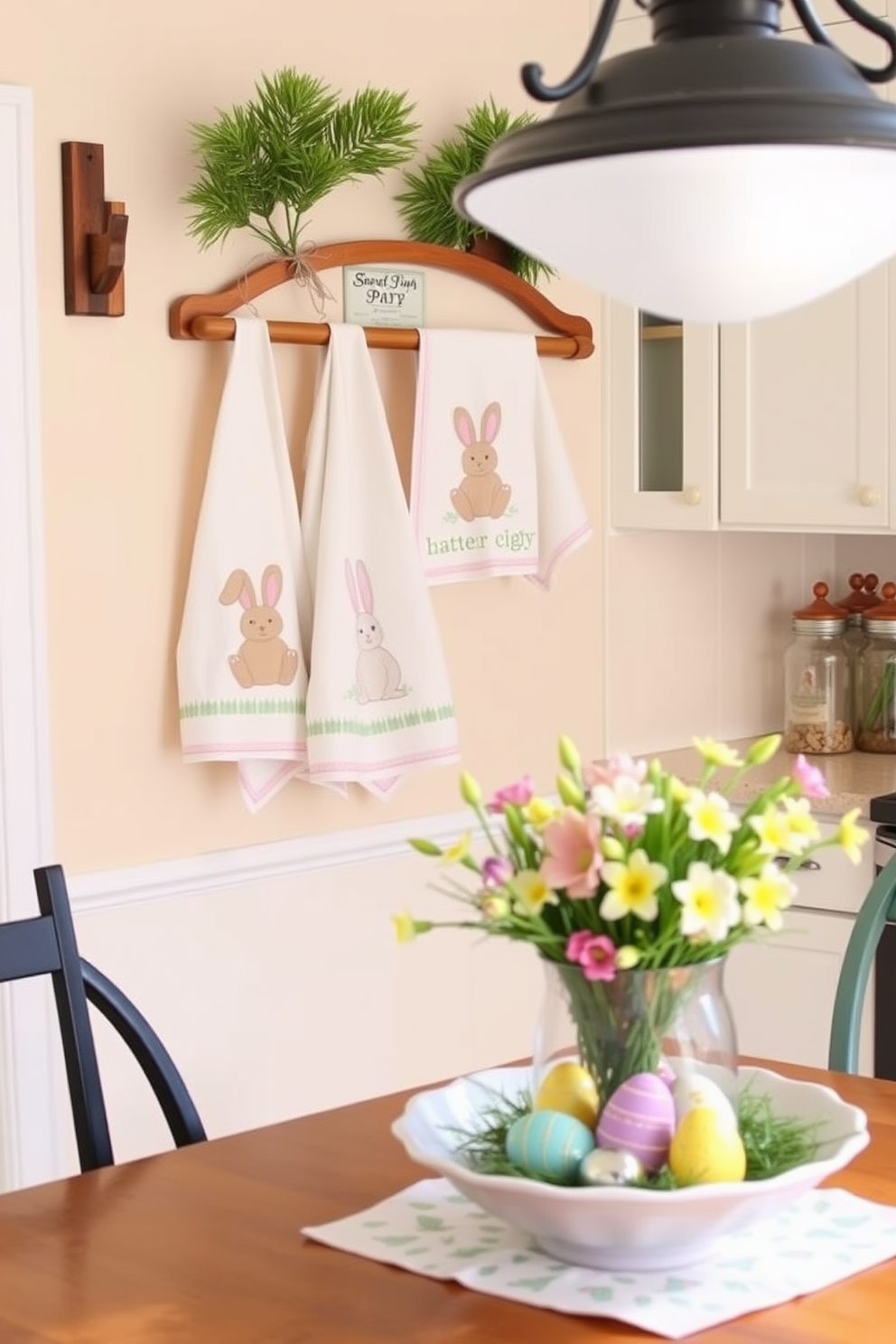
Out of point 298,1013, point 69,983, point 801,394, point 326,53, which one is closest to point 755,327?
point 801,394

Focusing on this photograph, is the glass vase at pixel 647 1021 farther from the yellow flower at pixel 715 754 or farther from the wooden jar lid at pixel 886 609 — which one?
the wooden jar lid at pixel 886 609

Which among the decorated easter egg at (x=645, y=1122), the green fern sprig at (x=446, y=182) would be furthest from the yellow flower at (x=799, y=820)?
the green fern sprig at (x=446, y=182)

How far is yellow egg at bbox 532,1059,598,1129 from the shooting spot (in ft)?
5.11

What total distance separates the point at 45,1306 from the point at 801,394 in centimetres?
228

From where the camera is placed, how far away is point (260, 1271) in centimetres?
158

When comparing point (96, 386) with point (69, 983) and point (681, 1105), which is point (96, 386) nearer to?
point (69, 983)

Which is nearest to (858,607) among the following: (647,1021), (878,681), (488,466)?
(878,681)

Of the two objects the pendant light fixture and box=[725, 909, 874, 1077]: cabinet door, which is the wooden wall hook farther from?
box=[725, 909, 874, 1077]: cabinet door

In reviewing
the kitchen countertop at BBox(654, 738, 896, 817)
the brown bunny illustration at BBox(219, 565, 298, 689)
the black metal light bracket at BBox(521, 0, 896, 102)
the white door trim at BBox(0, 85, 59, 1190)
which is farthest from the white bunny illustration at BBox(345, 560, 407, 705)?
the black metal light bracket at BBox(521, 0, 896, 102)

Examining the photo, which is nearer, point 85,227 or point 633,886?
point 633,886

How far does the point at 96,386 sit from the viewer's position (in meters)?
2.74

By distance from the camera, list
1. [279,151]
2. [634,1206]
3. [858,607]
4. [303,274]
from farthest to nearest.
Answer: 1. [858,607]
2. [303,274]
3. [279,151]
4. [634,1206]

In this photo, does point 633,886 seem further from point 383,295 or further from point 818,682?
point 818,682

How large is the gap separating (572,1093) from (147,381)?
154 cm
